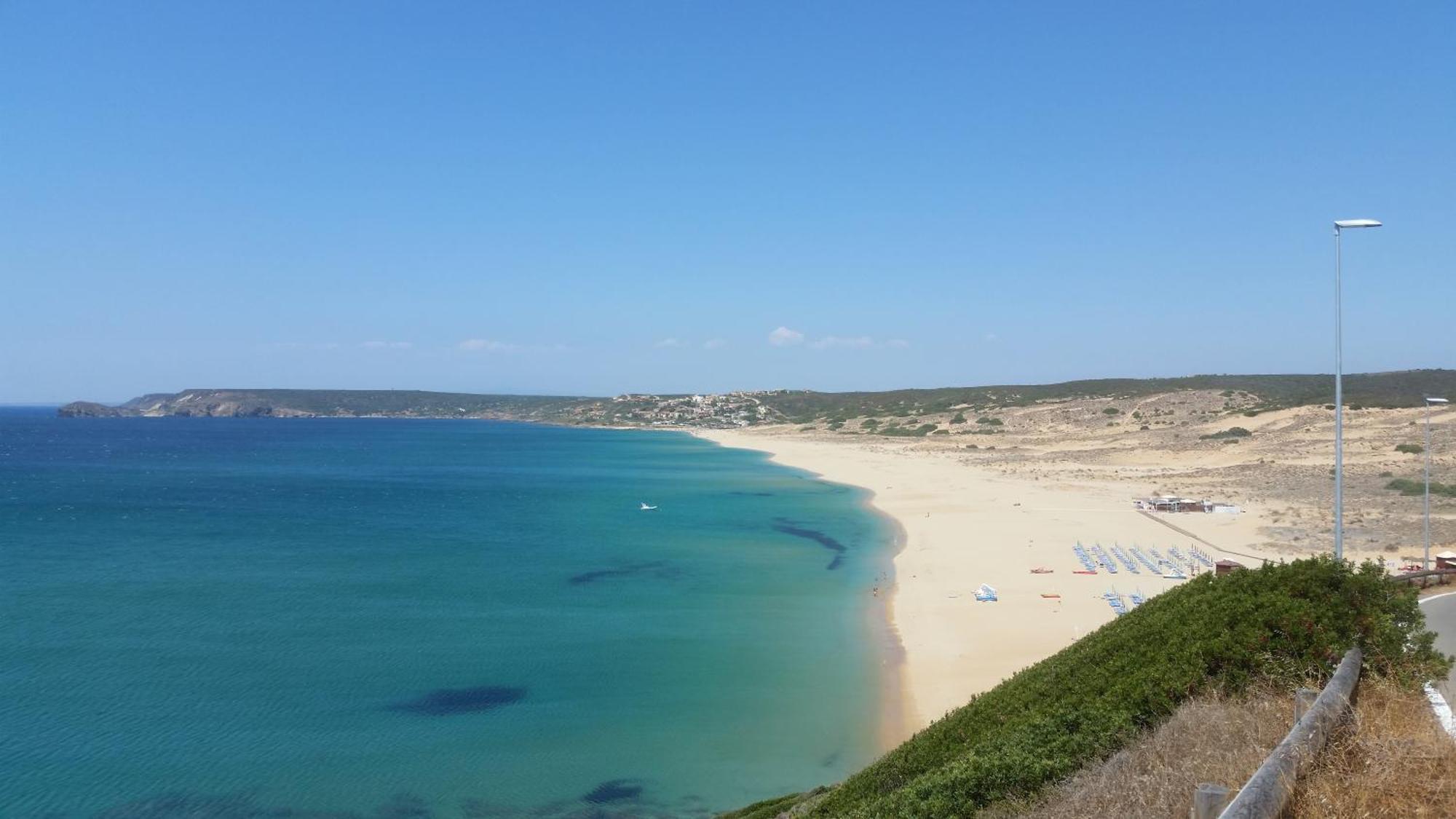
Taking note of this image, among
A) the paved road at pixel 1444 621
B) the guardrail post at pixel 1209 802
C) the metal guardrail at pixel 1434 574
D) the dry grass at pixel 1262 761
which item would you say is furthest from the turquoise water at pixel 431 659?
the guardrail post at pixel 1209 802

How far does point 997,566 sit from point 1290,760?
2958cm

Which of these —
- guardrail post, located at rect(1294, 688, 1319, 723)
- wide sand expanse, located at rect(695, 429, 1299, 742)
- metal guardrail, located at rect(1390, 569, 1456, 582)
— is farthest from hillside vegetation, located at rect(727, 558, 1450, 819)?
metal guardrail, located at rect(1390, 569, 1456, 582)

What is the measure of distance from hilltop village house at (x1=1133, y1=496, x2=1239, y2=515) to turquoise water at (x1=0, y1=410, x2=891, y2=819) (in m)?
13.8

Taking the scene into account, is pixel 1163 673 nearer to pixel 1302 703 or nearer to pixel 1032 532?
pixel 1302 703

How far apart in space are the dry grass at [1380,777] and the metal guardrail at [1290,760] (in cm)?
10

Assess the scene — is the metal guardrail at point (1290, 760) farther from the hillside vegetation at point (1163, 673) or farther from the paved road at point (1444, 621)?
the paved road at point (1444, 621)

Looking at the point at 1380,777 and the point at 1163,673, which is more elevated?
the point at 1380,777

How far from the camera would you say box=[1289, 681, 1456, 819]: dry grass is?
5.06 metres

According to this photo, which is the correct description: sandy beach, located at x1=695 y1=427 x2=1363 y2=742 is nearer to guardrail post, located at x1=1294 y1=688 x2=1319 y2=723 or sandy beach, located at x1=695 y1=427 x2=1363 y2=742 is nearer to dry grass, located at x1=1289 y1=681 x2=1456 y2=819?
guardrail post, located at x1=1294 y1=688 x2=1319 y2=723

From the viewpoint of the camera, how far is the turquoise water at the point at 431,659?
17141 mm

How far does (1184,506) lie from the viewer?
43.2m

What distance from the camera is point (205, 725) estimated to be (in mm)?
19844

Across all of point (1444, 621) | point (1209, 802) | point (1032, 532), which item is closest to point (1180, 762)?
point (1209, 802)

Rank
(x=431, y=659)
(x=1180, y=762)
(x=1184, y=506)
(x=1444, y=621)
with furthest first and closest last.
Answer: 1. (x=1184, y=506)
2. (x=431, y=659)
3. (x=1444, y=621)
4. (x=1180, y=762)
